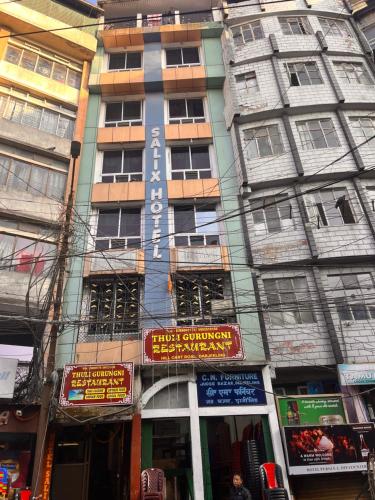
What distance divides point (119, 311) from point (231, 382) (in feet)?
14.8

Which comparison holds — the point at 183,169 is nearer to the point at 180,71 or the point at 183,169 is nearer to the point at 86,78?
the point at 180,71

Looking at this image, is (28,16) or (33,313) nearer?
(33,313)

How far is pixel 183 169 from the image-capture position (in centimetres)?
1628

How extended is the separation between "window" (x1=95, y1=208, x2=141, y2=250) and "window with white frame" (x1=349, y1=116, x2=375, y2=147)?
31.3 feet

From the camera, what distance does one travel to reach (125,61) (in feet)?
64.1

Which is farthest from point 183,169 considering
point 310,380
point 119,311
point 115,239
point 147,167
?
point 310,380

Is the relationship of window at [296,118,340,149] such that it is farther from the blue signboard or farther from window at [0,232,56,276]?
window at [0,232,56,276]

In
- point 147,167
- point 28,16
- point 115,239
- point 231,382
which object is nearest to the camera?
point 231,382

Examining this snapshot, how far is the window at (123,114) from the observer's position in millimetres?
17578

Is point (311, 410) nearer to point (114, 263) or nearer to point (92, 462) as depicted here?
point (92, 462)

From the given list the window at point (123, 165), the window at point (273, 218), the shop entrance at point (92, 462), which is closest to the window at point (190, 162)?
the window at point (123, 165)

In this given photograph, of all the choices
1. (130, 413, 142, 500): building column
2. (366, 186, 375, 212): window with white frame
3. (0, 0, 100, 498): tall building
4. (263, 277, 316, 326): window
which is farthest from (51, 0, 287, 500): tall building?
(366, 186, 375, 212): window with white frame

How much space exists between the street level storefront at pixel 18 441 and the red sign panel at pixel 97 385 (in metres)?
Result: 1.15

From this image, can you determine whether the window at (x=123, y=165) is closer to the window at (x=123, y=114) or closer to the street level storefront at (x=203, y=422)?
the window at (x=123, y=114)
